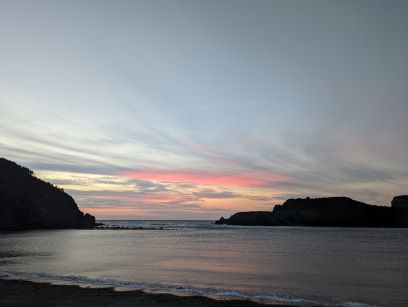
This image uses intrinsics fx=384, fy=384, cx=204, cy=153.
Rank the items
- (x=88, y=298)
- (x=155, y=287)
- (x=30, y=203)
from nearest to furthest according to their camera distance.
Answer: (x=88, y=298), (x=155, y=287), (x=30, y=203)

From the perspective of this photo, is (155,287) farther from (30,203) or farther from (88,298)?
(30,203)

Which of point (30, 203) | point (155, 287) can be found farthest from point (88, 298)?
point (30, 203)

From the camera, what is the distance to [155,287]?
89.8 feet

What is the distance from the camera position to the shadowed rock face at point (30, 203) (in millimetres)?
146750

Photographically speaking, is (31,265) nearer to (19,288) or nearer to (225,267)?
(19,288)

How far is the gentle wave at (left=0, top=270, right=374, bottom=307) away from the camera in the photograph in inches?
915

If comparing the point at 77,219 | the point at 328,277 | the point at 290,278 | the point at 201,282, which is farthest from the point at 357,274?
the point at 77,219

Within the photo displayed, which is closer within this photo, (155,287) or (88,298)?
(88,298)

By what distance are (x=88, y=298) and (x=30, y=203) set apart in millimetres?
148470

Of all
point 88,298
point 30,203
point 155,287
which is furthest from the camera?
point 30,203

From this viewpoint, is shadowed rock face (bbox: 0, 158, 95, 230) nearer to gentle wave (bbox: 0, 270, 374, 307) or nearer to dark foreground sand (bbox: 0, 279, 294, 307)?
gentle wave (bbox: 0, 270, 374, 307)

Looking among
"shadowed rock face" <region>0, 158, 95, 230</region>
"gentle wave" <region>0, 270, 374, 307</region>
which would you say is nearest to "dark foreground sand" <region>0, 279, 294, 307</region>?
Answer: "gentle wave" <region>0, 270, 374, 307</region>

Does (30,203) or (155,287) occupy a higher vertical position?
(30,203)

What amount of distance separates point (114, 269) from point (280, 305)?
21.2m
